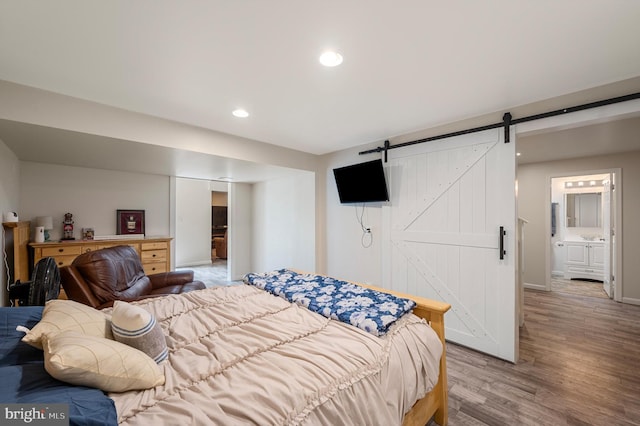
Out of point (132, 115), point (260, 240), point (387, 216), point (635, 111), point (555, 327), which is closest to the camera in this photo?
point (635, 111)

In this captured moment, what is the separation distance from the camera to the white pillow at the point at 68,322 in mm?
1034

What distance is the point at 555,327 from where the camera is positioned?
3295 mm

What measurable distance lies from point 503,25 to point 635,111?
60.1 inches

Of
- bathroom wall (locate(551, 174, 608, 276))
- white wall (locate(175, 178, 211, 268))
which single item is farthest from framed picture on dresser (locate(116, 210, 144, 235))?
bathroom wall (locate(551, 174, 608, 276))

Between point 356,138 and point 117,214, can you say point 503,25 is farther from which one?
point 117,214

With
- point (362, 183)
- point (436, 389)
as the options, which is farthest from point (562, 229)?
point (436, 389)

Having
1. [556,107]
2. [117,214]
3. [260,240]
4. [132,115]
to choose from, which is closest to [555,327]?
[556,107]

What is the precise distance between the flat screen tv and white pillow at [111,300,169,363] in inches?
110

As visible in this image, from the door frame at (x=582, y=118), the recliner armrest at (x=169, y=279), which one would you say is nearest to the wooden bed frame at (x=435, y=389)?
the door frame at (x=582, y=118)

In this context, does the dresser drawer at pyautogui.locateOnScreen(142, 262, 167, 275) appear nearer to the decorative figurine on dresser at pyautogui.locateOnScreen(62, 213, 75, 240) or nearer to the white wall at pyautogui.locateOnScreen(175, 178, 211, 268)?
the decorative figurine on dresser at pyautogui.locateOnScreen(62, 213, 75, 240)

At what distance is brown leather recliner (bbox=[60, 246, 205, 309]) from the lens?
7.45ft

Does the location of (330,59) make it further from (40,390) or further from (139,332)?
(40,390)

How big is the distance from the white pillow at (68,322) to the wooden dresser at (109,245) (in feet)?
9.08

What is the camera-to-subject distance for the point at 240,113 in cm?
267
